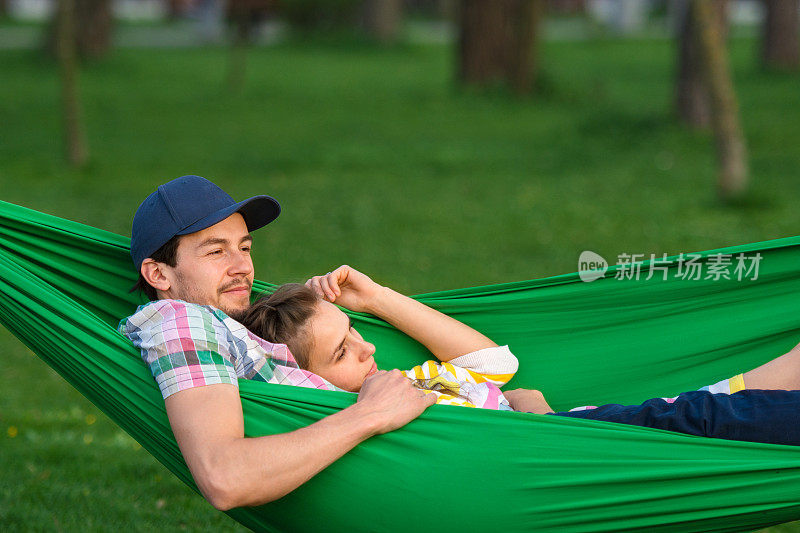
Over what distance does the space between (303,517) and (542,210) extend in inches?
232

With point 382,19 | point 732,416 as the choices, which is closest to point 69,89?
point 732,416

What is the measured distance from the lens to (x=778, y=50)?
15.2 metres

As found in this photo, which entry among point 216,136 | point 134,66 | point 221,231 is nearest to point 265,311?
point 221,231

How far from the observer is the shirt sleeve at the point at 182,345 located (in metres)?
2.09

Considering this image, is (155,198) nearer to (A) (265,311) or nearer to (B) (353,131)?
(A) (265,311)

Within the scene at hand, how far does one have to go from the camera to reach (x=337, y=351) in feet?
8.27

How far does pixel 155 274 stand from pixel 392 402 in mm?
737

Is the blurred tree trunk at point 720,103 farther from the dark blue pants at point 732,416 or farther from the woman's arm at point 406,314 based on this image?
the dark blue pants at point 732,416

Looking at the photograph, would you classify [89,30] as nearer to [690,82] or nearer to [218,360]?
[690,82]

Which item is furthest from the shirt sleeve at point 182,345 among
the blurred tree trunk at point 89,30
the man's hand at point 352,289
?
the blurred tree trunk at point 89,30

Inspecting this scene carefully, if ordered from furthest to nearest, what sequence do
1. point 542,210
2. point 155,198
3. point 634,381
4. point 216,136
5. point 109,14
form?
point 109,14, point 216,136, point 542,210, point 634,381, point 155,198

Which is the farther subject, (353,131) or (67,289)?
(353,131)

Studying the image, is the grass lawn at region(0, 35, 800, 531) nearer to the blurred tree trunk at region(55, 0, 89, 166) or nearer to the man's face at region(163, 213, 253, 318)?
the blurred tree trunk at region(55, 0, 89, 166)

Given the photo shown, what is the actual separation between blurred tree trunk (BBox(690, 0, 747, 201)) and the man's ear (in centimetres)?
572
